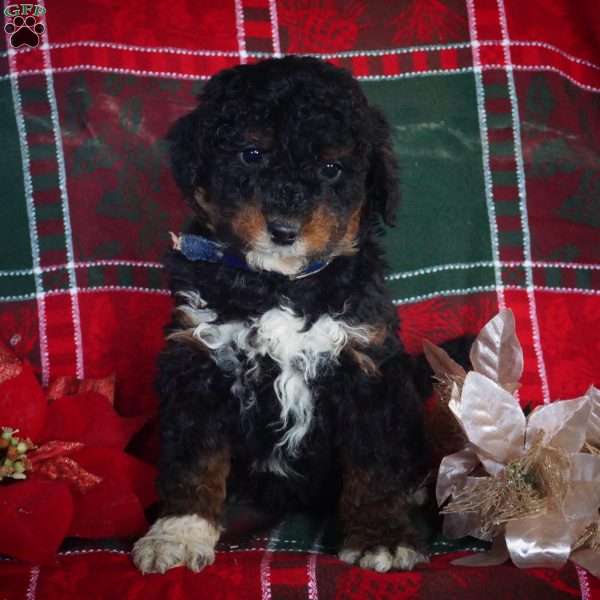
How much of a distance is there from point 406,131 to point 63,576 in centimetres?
185

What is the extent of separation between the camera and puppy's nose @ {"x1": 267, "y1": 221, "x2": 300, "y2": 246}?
2.27 meters

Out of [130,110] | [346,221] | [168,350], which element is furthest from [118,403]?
[346,221]

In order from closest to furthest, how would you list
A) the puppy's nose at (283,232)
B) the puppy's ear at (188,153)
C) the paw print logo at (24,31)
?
1. the puppy's nose at (283,232)
2. the puppy's ear at (188,153)
3. the paw print logo at (24,31)

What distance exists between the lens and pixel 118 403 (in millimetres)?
3238

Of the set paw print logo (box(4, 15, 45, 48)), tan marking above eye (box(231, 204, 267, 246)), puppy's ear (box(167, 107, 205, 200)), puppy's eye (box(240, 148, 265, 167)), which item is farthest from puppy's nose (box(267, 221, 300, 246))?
paw print logo (box(4, 15, 45, 48))

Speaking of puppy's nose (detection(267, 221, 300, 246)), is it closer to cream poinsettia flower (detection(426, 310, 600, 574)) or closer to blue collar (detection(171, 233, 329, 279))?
blue collar (detection(171, 233, 329, 279))

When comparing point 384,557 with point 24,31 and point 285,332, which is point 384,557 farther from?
point 24,31

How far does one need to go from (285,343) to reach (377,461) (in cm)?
37

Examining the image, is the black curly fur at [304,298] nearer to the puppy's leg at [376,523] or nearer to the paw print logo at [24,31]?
the puppy's leg at [376,523]

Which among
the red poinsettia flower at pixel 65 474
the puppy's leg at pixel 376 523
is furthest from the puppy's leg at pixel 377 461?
the red poinsettia flower at pixel 65 474

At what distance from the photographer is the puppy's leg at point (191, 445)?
98.4 inches

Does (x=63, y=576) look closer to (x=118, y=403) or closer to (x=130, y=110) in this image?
(x=118, y=403)

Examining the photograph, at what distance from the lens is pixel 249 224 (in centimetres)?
233

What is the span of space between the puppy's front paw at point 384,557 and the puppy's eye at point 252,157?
938mm
